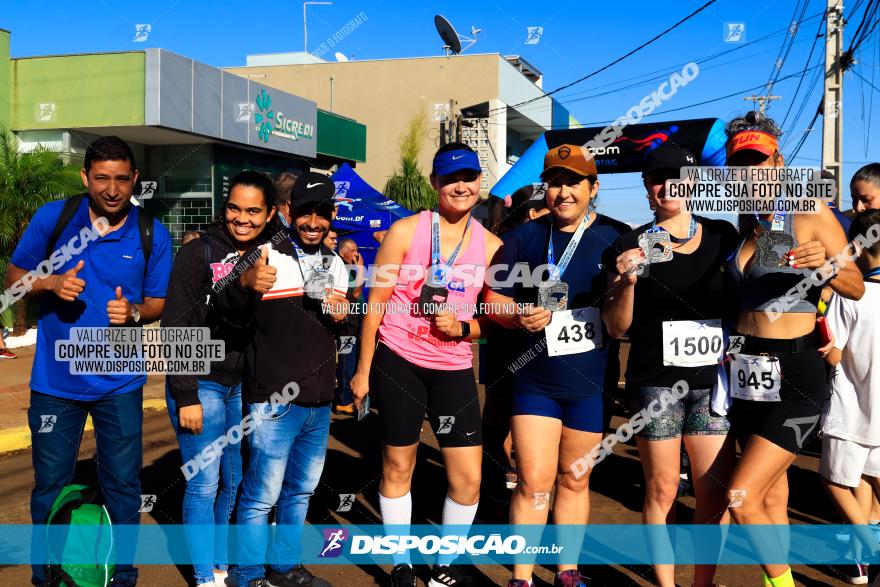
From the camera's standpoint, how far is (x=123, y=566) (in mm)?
3559

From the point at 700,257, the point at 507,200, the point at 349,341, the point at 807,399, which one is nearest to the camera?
the point at 807,399

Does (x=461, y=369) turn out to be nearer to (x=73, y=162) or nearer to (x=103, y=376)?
(x=103, y=376)

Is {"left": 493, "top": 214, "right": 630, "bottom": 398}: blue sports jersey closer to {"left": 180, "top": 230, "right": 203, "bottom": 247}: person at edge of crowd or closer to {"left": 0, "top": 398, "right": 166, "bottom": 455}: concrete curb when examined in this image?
{"left": 180, "top": 230, "right": 203, "bottom": 247}: person at edge of crowd

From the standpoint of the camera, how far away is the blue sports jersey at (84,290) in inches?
135

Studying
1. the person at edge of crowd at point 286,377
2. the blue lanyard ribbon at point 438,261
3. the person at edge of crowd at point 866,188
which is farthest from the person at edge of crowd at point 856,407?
the person at edge of crowd at point 286,377

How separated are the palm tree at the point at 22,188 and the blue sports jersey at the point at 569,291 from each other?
34.0ft

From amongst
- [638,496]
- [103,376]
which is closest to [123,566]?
[103,376]

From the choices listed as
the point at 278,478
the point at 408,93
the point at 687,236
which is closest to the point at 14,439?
the point at 278,478

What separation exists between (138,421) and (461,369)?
163cm

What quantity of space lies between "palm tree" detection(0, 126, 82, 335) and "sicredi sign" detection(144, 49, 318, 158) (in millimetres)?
2489

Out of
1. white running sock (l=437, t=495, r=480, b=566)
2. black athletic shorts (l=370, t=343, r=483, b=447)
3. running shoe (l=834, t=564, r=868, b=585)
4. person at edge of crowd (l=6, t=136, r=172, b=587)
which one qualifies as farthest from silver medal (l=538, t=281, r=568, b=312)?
running shoe (l=834, t=564, r=868, b=585)

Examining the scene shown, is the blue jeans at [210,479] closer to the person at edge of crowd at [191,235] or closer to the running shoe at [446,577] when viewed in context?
the person at edge of crowd at [191,235]

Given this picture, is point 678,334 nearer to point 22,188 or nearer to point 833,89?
point 22,188

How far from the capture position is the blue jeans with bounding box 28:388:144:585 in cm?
341
